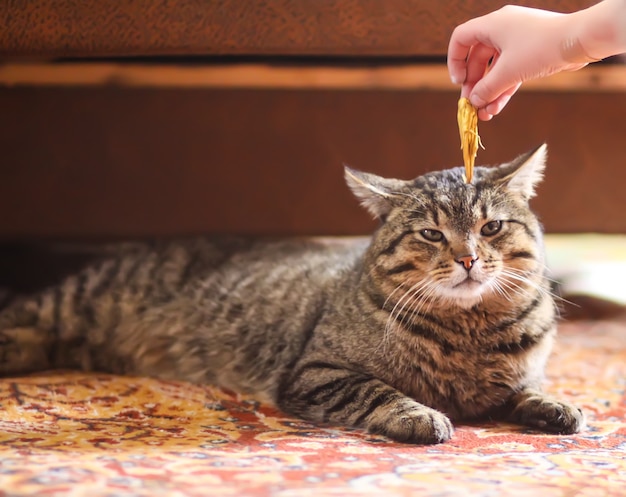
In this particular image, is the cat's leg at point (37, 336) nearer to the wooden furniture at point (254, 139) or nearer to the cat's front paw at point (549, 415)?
the wooden furniture at point (254, 139)

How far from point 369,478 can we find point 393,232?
23.2 inches

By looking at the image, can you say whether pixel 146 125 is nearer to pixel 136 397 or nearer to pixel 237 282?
pixel 237 282

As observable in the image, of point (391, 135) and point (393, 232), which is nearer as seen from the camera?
point (393, 232)

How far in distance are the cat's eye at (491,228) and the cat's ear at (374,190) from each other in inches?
7.8

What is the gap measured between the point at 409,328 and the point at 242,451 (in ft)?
1.44

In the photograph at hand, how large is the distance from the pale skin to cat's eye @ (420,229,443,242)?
0.77 feet

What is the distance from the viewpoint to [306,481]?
1022 mm

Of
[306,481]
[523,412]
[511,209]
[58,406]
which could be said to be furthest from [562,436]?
[58,406]

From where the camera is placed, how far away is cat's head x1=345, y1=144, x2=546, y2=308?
139 cm

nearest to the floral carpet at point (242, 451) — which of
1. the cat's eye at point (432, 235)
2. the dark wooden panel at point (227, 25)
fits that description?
the cat's eye at point (432, 235)

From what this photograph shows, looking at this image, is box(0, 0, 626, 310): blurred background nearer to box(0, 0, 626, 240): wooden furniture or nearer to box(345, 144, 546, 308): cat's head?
box(0, 0, 626, 240): wooden furniture

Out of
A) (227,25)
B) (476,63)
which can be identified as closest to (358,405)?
(476,63)

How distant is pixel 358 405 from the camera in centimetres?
141

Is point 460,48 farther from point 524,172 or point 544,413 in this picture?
point 544,413
